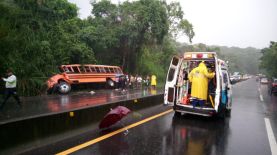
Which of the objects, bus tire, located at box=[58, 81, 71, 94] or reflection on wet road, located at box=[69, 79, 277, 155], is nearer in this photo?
reflection on wet road, located at box=[69, 79, 277, 155]

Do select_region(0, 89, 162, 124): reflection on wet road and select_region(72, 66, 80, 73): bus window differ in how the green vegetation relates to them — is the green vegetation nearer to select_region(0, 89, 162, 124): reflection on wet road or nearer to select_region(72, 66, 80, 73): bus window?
select_region(72, 66, 80, 73): bus window

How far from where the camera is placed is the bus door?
9375mm

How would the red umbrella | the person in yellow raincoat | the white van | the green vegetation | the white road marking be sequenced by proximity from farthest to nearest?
the green vegetation
the person in yellow raincoat
the white van
the red umbrella
the white road marking

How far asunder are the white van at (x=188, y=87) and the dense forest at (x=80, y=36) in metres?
7.61

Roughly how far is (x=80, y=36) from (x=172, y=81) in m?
19.1

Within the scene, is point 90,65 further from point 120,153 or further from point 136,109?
point 120,153

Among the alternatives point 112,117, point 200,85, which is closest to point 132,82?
point 200,85

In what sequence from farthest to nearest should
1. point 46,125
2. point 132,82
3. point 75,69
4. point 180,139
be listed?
1. point 132,82
2. point 75,69
3. point 180,139
4. point 46,125

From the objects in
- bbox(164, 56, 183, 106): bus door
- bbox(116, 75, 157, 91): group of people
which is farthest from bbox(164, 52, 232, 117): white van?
bbox(116, 75, 157, 91): group of people

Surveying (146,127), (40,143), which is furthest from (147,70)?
(40,143)

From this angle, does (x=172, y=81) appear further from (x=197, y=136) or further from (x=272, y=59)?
(x=272, y=59)

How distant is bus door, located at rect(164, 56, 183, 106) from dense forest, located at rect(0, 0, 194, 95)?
24.5ft

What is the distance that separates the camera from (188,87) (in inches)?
388

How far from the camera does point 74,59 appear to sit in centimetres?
2473
